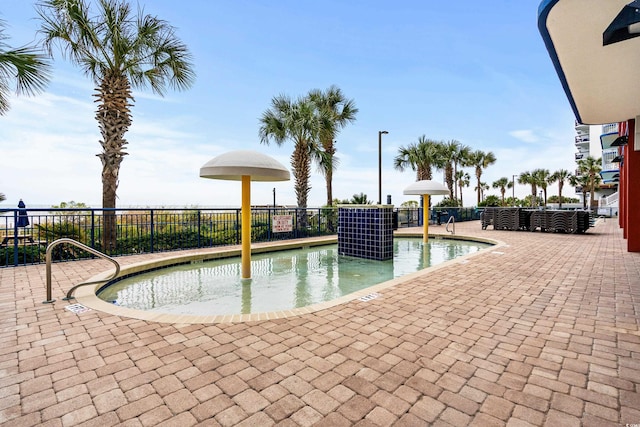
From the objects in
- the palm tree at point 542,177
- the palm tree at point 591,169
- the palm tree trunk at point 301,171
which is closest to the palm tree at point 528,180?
the palm tree at point 542,177

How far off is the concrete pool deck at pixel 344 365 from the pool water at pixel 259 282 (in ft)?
3.61

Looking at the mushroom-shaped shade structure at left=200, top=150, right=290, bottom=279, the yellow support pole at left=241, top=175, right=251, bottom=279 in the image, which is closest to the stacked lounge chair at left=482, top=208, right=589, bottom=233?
the mushroom-shaped shade structure at left=200, top=150, right=290, bottom=279

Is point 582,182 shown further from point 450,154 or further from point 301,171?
point 301,171

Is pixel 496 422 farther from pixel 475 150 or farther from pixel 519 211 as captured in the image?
pixel 475 150

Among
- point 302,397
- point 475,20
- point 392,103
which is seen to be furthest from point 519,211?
point 302,397

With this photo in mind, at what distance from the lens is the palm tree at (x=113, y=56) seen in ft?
28.0

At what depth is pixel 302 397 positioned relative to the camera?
6.71 feet

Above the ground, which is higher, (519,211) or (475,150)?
(475,150)

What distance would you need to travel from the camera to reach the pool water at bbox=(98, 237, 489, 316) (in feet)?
15.4

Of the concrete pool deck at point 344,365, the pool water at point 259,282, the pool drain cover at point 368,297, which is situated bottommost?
the pool water at point 259,282

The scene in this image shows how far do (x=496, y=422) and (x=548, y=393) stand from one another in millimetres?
586

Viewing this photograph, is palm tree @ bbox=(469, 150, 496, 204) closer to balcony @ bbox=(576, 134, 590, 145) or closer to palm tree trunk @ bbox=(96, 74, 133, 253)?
balcony @ bbox=(576, 134, 590, 145)

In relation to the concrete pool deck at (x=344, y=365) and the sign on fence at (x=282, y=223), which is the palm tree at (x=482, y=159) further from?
the concrete pool deck at (x=344, y=365)

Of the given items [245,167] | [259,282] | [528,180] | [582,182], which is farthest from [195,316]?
[528,180]
